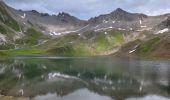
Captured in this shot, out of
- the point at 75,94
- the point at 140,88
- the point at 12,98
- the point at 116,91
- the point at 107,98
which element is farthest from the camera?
the point at 140,88

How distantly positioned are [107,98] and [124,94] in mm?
5620

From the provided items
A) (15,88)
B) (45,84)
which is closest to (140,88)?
(45,84)

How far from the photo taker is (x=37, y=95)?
59.7 meters

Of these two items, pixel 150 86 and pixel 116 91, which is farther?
pixel 150 86

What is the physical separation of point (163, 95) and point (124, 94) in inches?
292

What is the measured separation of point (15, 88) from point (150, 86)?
30523 millimetres

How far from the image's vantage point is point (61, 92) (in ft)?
211

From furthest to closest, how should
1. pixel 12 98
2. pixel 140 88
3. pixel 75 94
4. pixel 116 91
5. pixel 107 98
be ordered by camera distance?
pixel 140 88 → pixel 116 91 → pixel 75 94 → pixel 107 98 → pixel 12 98

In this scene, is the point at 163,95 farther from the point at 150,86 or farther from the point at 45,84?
the point at 45,84

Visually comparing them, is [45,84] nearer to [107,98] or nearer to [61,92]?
[61,92]

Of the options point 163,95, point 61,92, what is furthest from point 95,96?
point 163,95

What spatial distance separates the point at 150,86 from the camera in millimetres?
77062

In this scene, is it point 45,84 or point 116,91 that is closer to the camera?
point 116,91

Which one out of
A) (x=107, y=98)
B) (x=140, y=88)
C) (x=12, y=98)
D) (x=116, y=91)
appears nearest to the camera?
(x=12, y=98)
